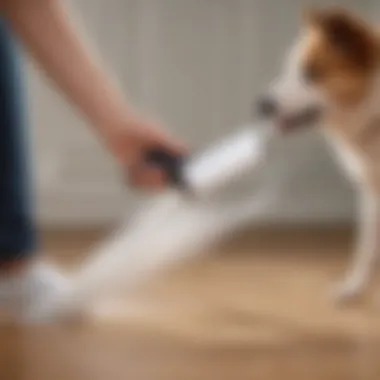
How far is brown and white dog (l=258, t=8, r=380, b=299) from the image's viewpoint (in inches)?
50.8

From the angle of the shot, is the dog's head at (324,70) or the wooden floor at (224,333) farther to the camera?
the dog's head at (324,70)

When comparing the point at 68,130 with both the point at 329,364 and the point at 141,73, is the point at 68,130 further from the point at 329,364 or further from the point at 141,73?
the point at 329,364

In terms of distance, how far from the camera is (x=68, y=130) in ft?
5.71

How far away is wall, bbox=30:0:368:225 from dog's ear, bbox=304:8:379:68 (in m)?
0.25

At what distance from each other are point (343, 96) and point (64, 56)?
1.41 ft

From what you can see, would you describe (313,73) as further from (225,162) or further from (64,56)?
(64,56)

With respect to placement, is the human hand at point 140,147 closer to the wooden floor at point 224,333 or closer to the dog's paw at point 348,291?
the wooden floor at point 224,333

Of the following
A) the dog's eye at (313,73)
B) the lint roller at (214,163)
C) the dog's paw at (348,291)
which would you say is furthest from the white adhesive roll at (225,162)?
the dog's paw at (348,291)

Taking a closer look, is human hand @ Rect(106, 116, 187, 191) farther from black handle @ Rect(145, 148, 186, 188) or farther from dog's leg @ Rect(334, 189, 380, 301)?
dog's leg @ Rect(334, 189, 380, 301)

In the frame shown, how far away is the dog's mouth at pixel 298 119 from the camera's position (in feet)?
4.50

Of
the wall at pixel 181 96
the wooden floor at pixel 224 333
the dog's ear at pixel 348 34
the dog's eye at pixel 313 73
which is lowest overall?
the wooden floor at pixel 224 333

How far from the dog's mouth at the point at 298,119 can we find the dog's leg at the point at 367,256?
0.45 feet

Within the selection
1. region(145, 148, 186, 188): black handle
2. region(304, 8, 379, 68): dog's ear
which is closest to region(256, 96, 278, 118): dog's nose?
region(304, 8, 379, 68): dog's ear

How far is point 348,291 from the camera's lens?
139 cm
